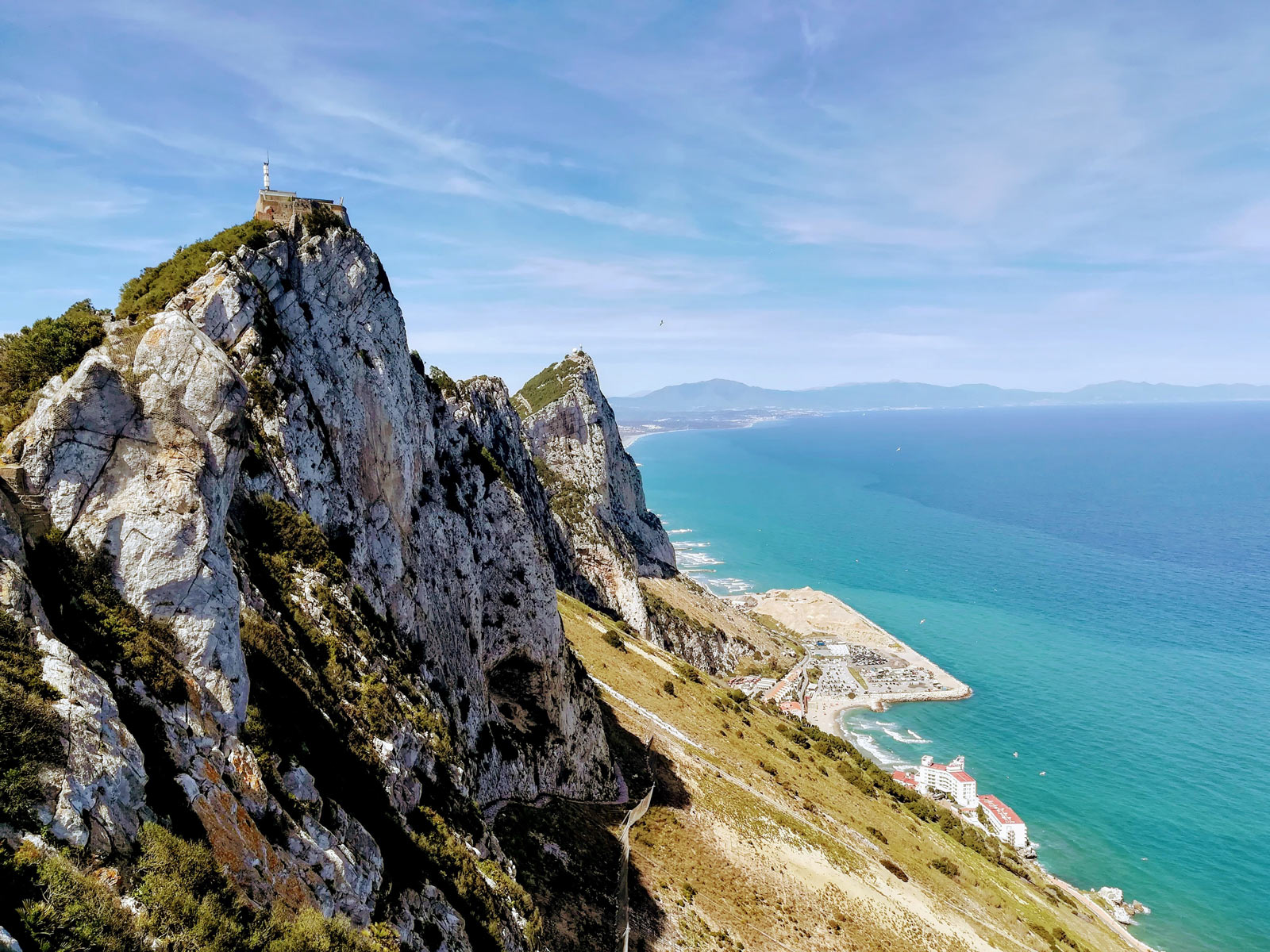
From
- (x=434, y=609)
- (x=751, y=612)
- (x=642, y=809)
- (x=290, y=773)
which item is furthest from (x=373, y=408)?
(x=751, y=612)

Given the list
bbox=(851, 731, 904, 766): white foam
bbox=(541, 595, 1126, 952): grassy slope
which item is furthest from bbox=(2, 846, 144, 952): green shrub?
bbox=(851, 731, 904, 766): white foam

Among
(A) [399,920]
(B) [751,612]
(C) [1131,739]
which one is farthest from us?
(B) [751,612]

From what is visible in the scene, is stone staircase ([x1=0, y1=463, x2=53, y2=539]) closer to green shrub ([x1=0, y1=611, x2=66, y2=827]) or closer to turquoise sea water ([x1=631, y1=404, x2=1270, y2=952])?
green shrub ([x1=0, y1=611, x2=66, y2=827])

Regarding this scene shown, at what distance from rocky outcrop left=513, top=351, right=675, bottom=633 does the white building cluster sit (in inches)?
1861

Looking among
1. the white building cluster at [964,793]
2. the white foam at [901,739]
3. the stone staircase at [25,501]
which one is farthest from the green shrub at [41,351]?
the white foam at [901,739]

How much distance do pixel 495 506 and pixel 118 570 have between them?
103 ft

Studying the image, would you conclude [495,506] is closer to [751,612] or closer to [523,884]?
[523,884]

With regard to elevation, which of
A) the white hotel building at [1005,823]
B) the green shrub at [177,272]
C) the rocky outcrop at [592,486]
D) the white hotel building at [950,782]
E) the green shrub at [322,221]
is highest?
the green shrub at [322,221]

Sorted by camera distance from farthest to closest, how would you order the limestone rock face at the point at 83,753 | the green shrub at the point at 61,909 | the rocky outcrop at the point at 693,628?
the rocky outcrop at the point at 693,628, the limestone rock face at the point at 83,753, the green shrub at the point at 61,909

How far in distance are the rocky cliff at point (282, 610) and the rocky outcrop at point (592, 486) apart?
64.8 meters

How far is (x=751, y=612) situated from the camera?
16300 cm

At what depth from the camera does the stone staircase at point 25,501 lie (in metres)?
13.2

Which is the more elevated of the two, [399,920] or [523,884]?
[399,920]

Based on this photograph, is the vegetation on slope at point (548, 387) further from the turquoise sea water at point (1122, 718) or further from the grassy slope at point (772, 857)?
the turquoise sea water at point (1122, 718)
